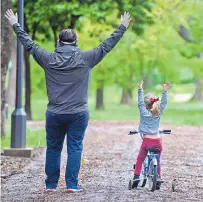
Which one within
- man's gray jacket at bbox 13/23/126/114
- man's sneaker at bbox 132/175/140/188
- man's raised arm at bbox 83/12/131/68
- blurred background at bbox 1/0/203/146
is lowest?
man's sneaker at bbox 132/175/140/188

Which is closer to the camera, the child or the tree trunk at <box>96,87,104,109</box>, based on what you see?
the child

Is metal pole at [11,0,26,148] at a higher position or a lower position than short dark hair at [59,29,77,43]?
lower

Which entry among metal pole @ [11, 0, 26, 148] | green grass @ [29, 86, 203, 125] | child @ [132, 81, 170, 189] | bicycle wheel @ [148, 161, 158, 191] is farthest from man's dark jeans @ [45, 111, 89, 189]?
green grass @ [29, 86, 203, 125]

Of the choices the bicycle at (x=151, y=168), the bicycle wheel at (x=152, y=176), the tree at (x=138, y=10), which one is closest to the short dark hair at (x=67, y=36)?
the bicycle at (x=151, y=168)

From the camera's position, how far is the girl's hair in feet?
31.9

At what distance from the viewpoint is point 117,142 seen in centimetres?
1988

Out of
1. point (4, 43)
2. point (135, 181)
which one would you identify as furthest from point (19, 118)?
point (135, 181)

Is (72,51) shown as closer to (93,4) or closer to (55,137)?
(55,137)

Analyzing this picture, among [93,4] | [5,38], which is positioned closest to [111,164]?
[5,38]

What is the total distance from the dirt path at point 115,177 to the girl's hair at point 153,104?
38.1 inches

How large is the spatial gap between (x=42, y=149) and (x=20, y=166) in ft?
11.5

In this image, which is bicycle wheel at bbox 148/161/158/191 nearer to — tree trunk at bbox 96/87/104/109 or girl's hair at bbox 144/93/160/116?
girl's hair at bbox 144/93/160/116

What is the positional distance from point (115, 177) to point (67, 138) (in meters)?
2.11

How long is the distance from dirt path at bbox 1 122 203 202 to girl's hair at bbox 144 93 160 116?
38.1 inches
